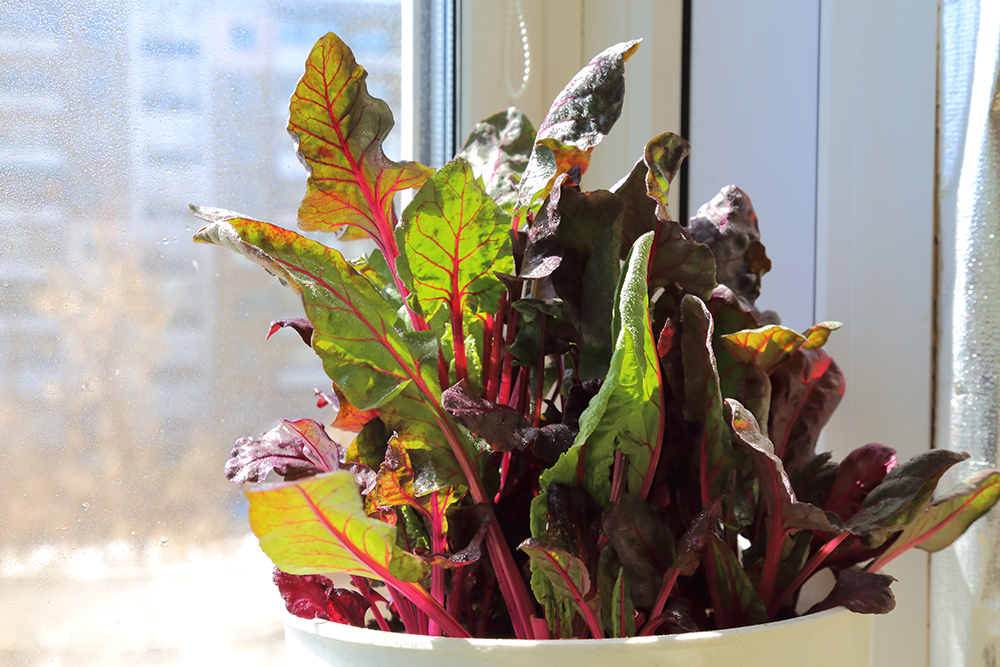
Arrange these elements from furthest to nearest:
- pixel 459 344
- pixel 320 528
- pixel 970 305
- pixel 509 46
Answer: pixel 509 46 → pixel 970 305 → pixel 459 344 → pixel 320 528

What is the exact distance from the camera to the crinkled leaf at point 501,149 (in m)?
0.50

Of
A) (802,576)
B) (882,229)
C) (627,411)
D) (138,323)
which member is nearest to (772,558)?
(802,576)

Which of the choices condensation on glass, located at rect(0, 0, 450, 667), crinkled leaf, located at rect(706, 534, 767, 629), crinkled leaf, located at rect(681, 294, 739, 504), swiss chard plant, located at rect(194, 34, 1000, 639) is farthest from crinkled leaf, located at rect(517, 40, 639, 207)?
condensation on glass, located at rect(0, 0, 450, 667)

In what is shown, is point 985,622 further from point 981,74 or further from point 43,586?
point 43,586

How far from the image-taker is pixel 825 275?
2.22ft

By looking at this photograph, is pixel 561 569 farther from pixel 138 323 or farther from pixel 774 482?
pixel 138 323

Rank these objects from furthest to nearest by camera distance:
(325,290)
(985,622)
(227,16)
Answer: (227,16), (985,622), (325,290)

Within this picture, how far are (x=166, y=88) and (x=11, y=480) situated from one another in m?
0.31

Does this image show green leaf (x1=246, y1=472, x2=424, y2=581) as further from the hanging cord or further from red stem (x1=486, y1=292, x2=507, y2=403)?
the hanging cord

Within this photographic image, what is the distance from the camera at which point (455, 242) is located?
0.40 meters

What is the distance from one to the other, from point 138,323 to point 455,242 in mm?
323

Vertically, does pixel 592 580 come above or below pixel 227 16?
below

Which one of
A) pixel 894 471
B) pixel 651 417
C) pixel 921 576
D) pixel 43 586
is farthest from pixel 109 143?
pixel 921 576

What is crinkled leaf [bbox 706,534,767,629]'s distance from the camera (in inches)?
15.9
